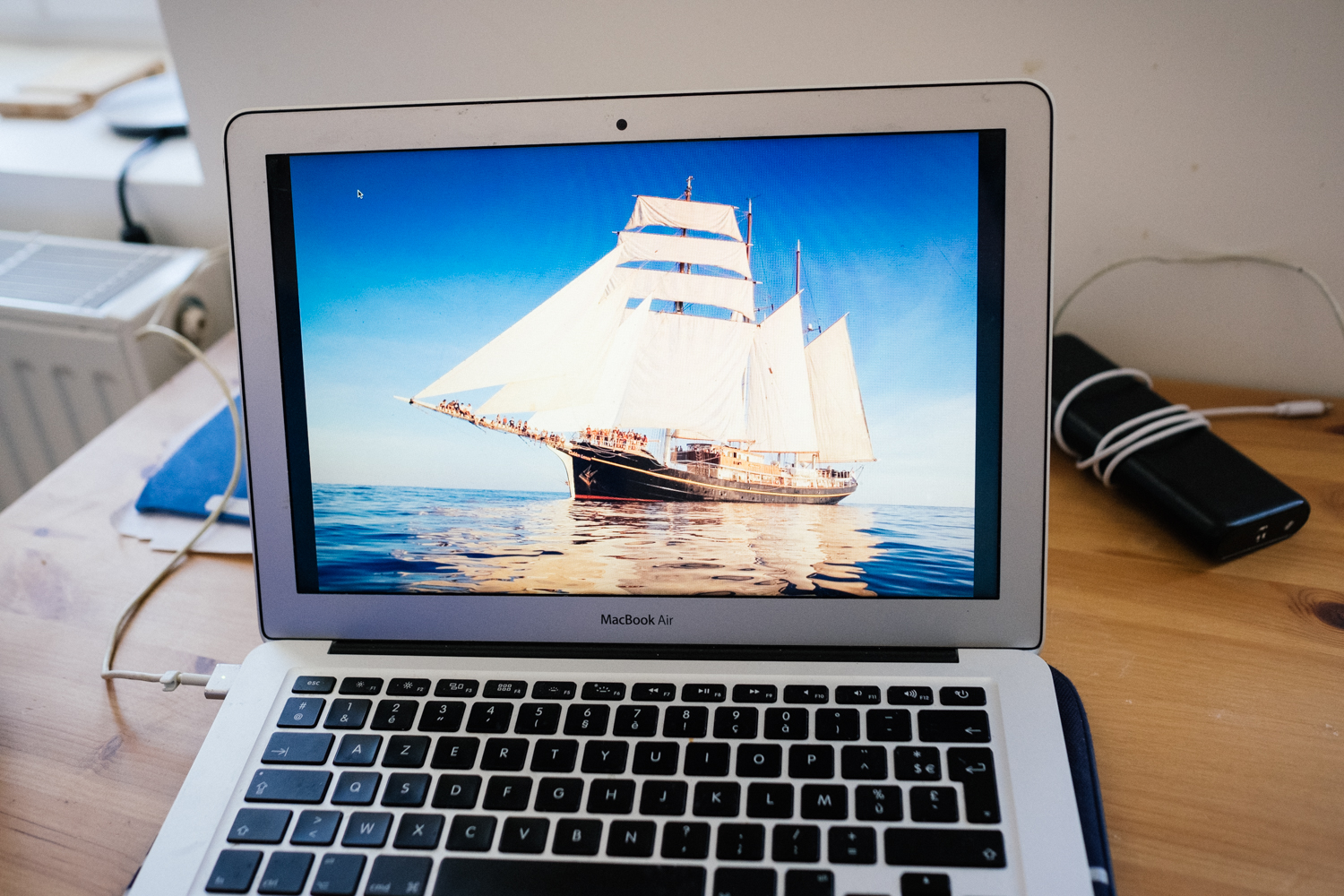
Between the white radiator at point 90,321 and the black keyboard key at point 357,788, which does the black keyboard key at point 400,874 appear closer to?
the black keyboard key at point 357,788

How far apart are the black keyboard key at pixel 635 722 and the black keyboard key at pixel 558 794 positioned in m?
0.03

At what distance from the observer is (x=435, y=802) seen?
0.41 meters

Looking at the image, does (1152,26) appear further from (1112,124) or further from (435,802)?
(435,802)

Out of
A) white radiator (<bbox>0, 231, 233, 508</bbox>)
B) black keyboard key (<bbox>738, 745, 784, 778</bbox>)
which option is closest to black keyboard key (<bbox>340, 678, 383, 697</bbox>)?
black keyboard key (<bbox>738, 745, 784, 778</bbox>)

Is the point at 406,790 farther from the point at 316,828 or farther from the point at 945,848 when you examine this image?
the point at 945,848

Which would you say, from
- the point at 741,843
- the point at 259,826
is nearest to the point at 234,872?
the point at 259,826

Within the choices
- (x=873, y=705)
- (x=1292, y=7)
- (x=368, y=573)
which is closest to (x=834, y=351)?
(x=873, y=705)

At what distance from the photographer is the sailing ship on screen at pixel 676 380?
1.52ft

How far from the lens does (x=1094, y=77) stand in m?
0.63

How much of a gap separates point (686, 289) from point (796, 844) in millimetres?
Answer: 289

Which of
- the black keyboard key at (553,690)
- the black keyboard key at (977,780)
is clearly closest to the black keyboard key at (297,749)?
the black keyboard key at (553,690)

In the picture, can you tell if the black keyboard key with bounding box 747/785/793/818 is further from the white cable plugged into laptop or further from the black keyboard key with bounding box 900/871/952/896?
the white cable plugged into laptop

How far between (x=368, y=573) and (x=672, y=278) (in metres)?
0.25

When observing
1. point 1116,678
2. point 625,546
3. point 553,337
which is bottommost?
point 1116,678
